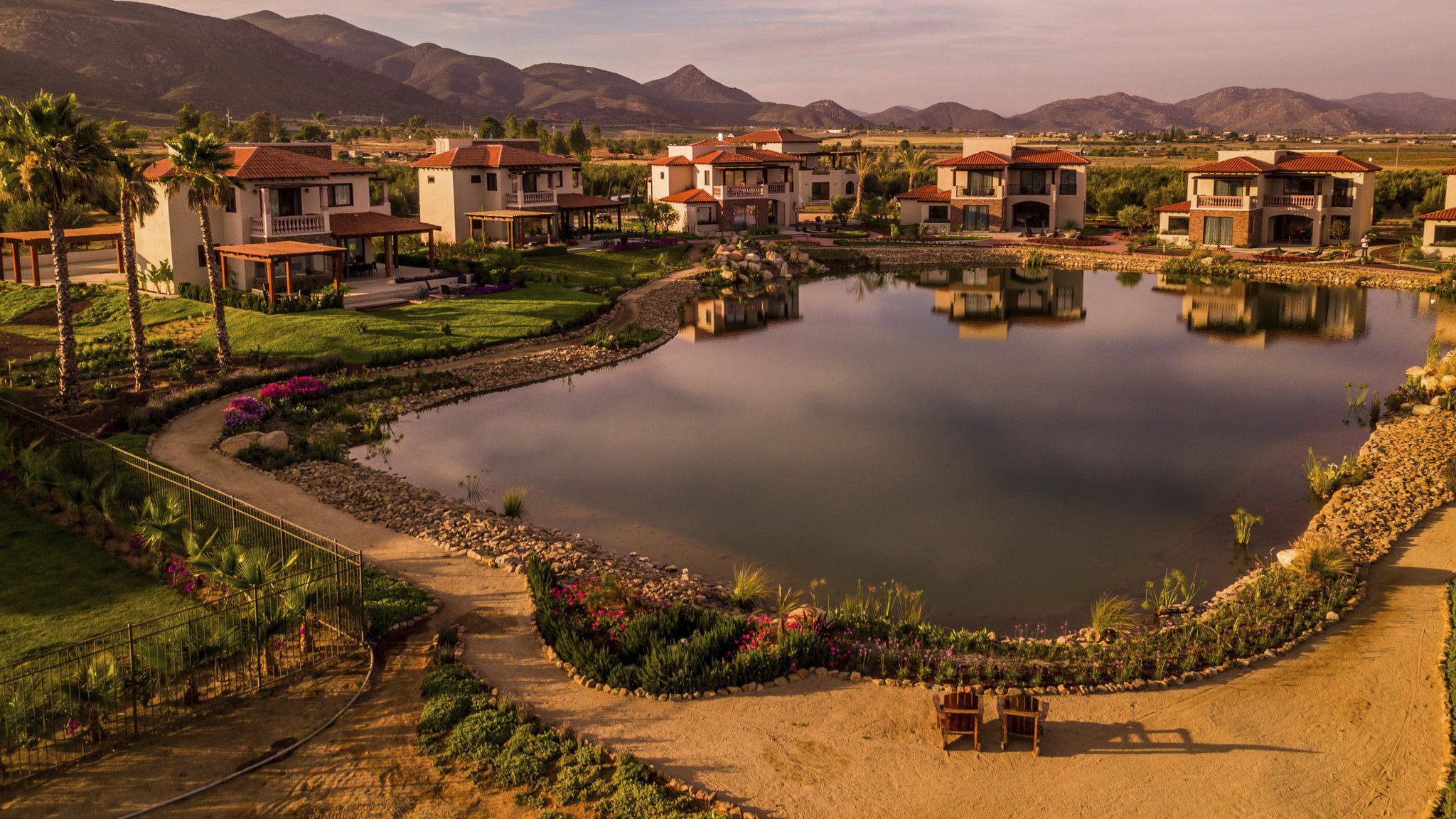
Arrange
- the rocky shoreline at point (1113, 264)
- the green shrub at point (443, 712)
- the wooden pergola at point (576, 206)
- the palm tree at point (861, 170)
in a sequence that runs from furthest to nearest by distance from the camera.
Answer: the palm tree at point (861, 170)
the wooden pergola at point (576, 206)
the rocky shoreline at point (1113, 264)
the green shrub at point (443, 712)

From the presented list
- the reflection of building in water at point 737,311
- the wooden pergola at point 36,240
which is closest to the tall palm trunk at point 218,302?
the wooden pergola at point 36,240

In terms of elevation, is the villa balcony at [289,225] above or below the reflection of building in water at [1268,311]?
above

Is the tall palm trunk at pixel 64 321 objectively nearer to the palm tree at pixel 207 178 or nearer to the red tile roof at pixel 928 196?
the palm tree at pixel 207 178

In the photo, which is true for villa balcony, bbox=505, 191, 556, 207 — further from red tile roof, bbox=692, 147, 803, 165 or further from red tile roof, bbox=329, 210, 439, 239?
red tile roof, bbox=692, 147, 803, 165

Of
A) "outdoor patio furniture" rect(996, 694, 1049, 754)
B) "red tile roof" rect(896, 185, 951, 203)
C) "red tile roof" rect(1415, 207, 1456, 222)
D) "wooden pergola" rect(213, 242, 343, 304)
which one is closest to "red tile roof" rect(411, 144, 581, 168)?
"wooden pergola" rect(213, 242, 343, 304)

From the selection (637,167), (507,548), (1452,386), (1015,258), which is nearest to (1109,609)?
(507,548)

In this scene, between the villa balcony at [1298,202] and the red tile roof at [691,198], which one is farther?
the red tile roof at [691,198]

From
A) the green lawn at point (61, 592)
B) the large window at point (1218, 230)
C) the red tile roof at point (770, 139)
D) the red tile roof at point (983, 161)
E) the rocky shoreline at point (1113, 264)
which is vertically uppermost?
the red tile roof at point (770, 139)
